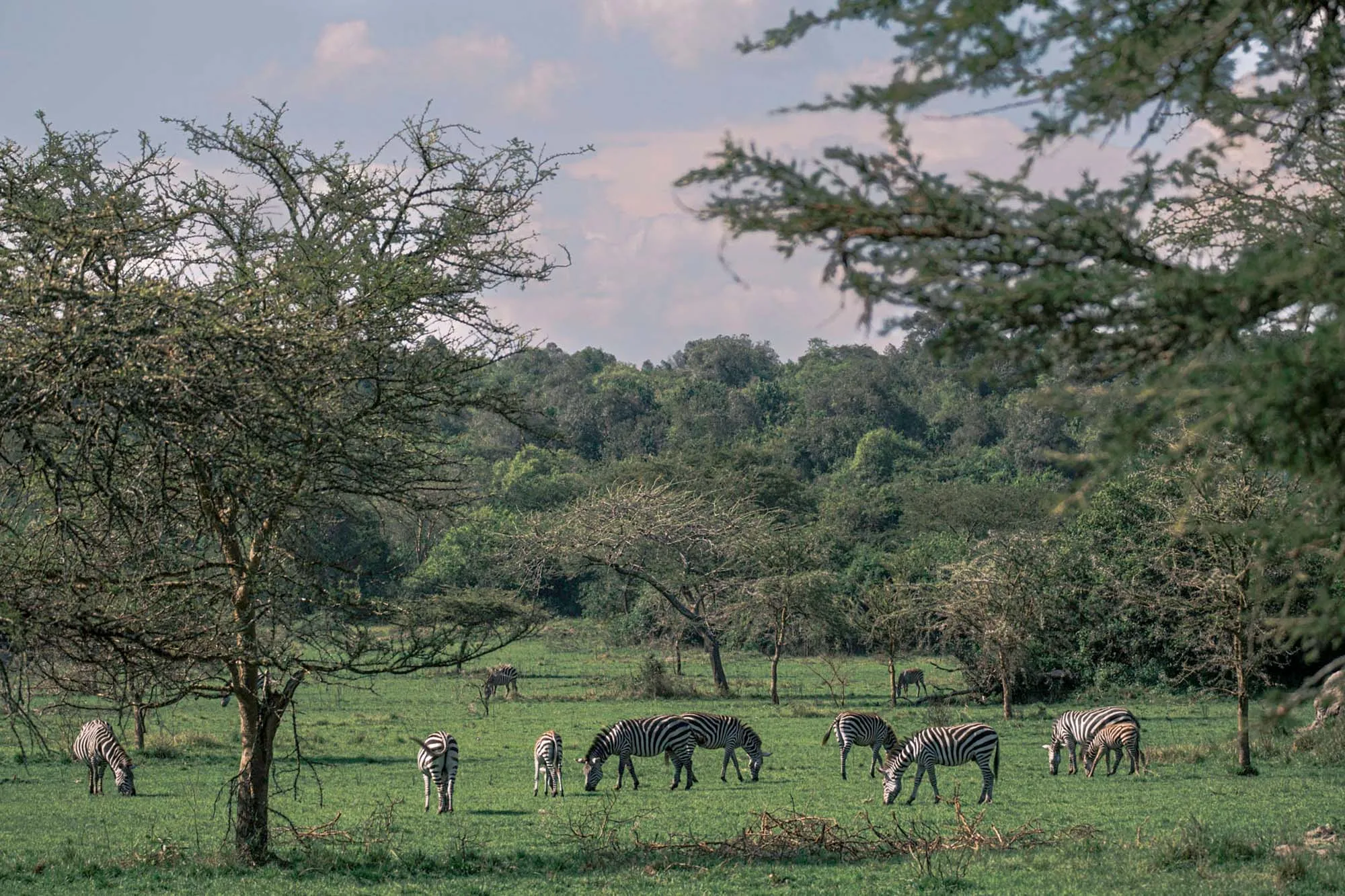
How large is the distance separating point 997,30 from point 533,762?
1791 centimetres

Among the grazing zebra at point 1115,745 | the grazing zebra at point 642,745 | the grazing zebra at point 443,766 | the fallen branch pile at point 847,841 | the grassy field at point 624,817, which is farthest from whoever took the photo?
the grazing zebra at point 1115,745

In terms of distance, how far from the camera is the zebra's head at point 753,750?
61.4ft

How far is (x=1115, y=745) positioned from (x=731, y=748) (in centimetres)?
570

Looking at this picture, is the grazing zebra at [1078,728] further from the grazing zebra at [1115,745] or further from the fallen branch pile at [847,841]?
the fallen branch pile at [847,841]

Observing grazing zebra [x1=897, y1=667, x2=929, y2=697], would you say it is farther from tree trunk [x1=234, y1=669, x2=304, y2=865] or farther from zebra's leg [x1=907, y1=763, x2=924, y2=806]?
tree trunk [x1=234, y1=669, x2=304, y2=865]

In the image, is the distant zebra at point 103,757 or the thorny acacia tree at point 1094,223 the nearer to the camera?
the thorny acacia tree at point 1094,223

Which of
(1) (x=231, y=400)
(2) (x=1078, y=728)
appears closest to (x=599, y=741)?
(2) (x=1078, y=728)

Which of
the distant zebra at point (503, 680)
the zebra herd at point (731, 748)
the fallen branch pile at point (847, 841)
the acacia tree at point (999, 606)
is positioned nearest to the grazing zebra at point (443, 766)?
the zebra herd at point (731, 748)

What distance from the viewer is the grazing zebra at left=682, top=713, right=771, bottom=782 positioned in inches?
738

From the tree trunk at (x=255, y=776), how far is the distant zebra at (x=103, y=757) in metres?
7.20

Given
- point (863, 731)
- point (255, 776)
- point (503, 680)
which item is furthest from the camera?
point (503, 680)

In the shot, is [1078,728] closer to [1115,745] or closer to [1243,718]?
[1115,745]

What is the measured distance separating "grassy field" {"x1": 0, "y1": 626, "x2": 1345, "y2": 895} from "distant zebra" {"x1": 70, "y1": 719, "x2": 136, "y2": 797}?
34 cm

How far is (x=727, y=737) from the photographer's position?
19.1 m
